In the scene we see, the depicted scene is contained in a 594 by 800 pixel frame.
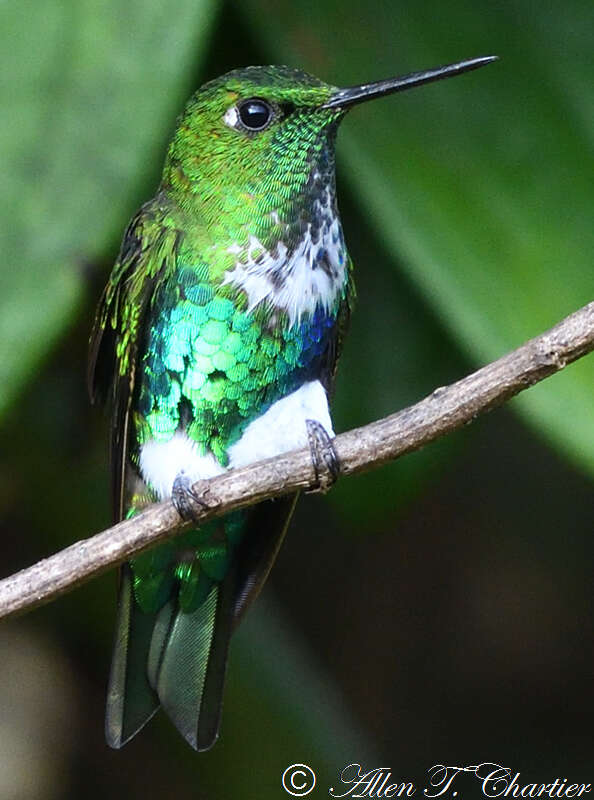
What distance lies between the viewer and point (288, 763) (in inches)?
103

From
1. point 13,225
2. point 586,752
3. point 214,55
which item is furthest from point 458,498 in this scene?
point 13,225

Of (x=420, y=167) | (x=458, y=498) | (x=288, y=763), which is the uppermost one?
(x=420, y=167)

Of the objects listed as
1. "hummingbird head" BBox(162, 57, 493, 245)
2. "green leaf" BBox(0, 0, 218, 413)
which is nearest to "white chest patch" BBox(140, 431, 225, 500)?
"hummingbird head" BBox(162, 57, 493, 245)

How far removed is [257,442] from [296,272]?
0.32 meters

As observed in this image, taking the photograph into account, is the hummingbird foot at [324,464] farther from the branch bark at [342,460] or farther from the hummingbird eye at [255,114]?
the hummingbird eye at [255,114]

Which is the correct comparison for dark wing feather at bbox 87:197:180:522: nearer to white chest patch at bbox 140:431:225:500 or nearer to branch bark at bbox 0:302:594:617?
white chest patch at bbox 140:431:225:500

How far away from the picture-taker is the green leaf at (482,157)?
2191 millimetres

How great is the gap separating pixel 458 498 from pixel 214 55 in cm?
159

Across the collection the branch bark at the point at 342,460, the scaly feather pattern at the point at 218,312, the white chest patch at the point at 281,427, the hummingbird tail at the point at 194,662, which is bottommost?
the hummingbird tail at the point at 194,662

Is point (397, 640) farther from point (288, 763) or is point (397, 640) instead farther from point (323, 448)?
point (323, 448)

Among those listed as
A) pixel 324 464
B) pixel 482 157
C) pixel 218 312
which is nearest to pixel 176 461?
pixel 218 312

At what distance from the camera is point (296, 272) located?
7.34 feet

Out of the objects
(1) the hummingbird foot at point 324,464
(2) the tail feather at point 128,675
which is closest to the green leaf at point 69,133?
(1) the hummingbird foot at point 324,464

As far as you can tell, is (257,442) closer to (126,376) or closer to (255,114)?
(126,376)
